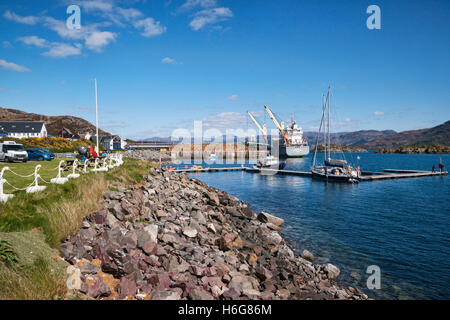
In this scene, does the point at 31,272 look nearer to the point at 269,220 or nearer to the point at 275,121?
the point at 269,220

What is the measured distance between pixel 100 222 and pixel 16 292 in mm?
4723

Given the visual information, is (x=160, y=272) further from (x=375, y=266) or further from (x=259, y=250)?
(x=375, y=266)

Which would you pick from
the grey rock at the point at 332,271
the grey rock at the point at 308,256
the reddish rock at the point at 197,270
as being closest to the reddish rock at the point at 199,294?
the reddish rock at the point at 197,270

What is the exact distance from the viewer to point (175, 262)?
8.41 meters

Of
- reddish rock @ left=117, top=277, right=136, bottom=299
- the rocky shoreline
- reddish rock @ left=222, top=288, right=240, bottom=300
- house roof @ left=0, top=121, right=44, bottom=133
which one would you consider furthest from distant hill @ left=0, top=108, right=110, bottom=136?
reddish rock @ left=222, top=288, right=240, bottom=300

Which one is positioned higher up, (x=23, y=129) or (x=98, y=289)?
(x=23, y=129)

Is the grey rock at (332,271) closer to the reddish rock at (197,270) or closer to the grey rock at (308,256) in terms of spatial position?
the grey rock at (308,256)

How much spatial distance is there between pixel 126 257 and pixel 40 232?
2.54 metres

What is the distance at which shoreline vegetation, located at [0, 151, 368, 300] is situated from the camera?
6.09 metres

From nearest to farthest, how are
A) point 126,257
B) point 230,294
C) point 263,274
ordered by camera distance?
point 230,294, point 126,257, point 263,274

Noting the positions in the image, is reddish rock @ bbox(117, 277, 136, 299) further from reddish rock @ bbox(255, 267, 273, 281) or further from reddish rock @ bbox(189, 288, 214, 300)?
reddish rock @ bbox(255, 267, 273, 281)

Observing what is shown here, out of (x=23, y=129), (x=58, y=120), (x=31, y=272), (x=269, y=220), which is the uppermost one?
(x=58, y=120)

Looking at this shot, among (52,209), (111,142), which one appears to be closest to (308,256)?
(52,209)

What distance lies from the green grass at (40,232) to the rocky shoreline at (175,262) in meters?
0.41
